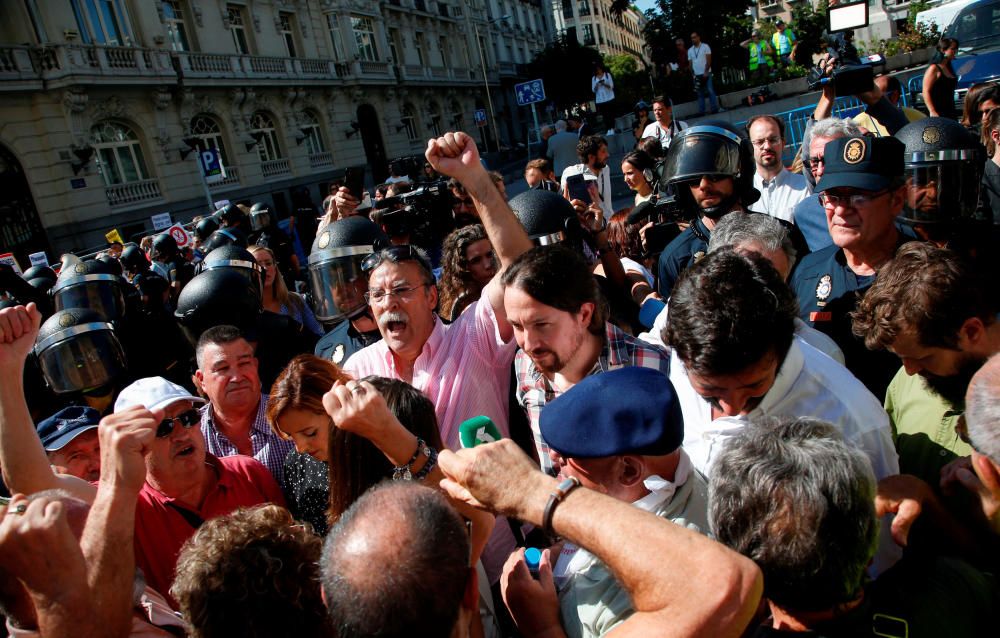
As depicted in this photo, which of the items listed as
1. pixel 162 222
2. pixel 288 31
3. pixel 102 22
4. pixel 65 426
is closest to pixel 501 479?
pixel 65 426

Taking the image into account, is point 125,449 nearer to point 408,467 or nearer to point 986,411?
point 408,467

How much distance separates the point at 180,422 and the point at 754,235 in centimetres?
230

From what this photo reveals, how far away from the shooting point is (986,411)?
1.33m

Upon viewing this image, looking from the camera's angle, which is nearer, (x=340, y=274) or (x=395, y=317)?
(x=395, y=317)

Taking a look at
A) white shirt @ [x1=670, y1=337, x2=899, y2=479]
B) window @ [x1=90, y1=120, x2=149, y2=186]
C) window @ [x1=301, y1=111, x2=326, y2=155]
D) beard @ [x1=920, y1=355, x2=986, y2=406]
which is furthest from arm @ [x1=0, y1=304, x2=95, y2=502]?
window @ [x1=301, y1=111, x2=326, y2=155]

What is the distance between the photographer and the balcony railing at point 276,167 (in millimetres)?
24953

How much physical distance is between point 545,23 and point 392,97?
113 ft

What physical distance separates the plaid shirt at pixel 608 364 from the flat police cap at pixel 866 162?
105 cm

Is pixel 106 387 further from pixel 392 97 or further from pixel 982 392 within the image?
pixel 392 97

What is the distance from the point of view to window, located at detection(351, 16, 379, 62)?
32.1 m

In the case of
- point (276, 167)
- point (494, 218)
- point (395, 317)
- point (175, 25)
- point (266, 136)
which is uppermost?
point (175, 25)

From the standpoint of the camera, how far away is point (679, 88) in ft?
50.4

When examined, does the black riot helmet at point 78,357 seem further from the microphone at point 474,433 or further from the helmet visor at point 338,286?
the microphone at point 474,433

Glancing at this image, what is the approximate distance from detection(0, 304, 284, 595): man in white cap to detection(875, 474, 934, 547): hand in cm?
202
